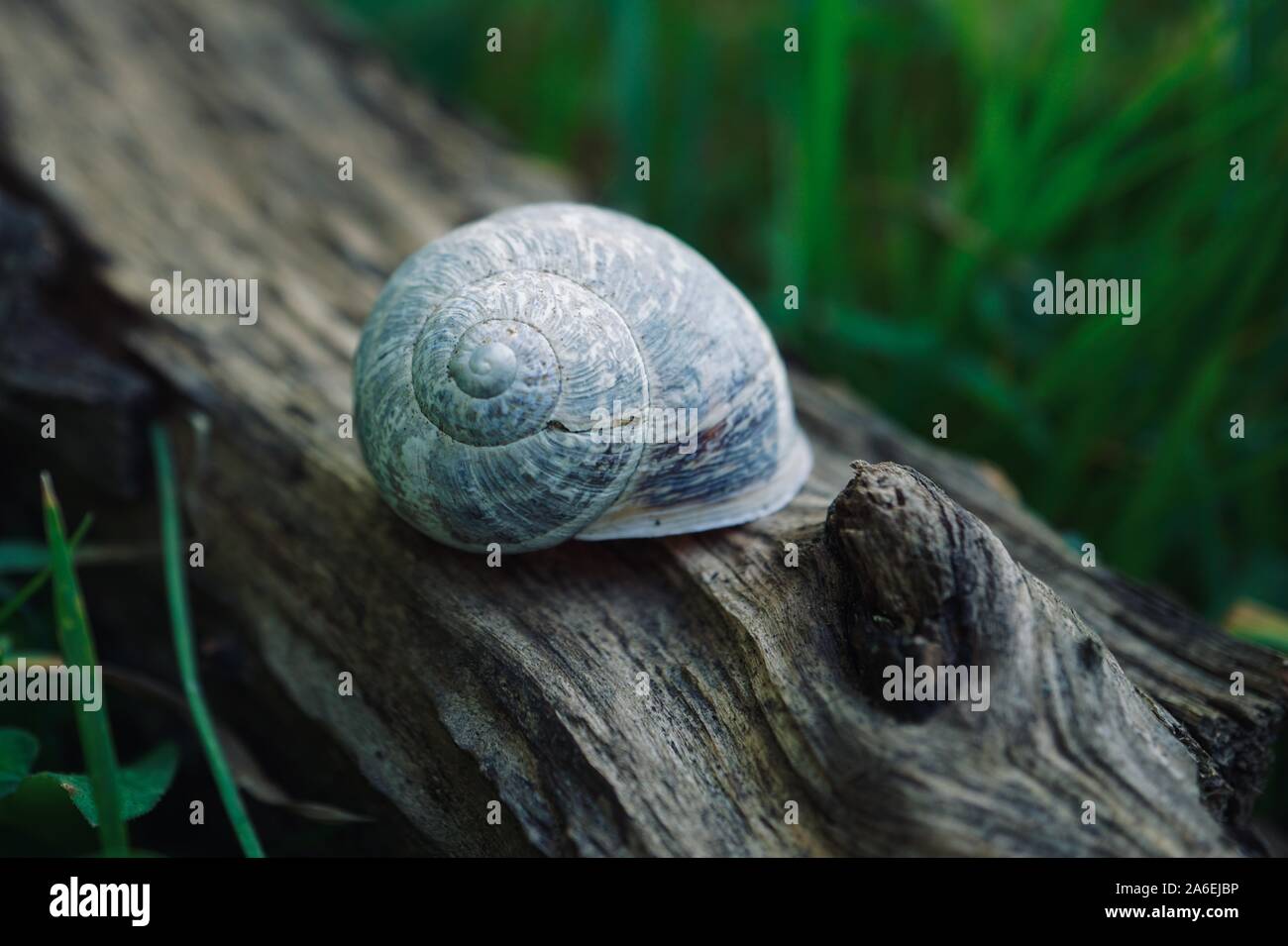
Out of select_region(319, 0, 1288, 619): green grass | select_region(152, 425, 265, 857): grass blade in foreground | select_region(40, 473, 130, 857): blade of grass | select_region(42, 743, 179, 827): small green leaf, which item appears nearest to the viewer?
select_region(40, 473, 130, 857): blade of grass

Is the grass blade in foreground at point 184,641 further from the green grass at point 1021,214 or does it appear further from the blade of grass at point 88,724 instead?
the green grass at point 1021,214

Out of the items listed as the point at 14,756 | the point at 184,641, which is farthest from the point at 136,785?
the point at 184,641

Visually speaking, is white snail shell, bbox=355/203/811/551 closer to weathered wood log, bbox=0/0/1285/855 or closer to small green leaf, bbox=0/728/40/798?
weathered wood log, bbox=0/0/1285/855

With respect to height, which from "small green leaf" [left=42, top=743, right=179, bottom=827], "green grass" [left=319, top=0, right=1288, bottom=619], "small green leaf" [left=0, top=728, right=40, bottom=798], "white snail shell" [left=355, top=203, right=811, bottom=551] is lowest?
"small green leaf" [left=42, top=743, right=179, bottom=827]

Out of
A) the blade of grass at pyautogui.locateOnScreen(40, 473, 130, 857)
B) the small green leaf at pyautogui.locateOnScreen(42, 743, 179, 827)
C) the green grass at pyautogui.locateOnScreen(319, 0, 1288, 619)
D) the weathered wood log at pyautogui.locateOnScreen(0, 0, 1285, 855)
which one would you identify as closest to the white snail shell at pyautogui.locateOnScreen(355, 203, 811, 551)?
the weathered wood log at pyautogui.locateOnScreen(0, 0, 1285, 855)

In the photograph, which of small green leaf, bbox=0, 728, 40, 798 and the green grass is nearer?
small green leaf, bbox=0, 728, 40, 798

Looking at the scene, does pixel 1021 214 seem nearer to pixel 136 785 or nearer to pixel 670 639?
pixel 670 639

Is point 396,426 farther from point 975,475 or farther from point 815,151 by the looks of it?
point 815,151
